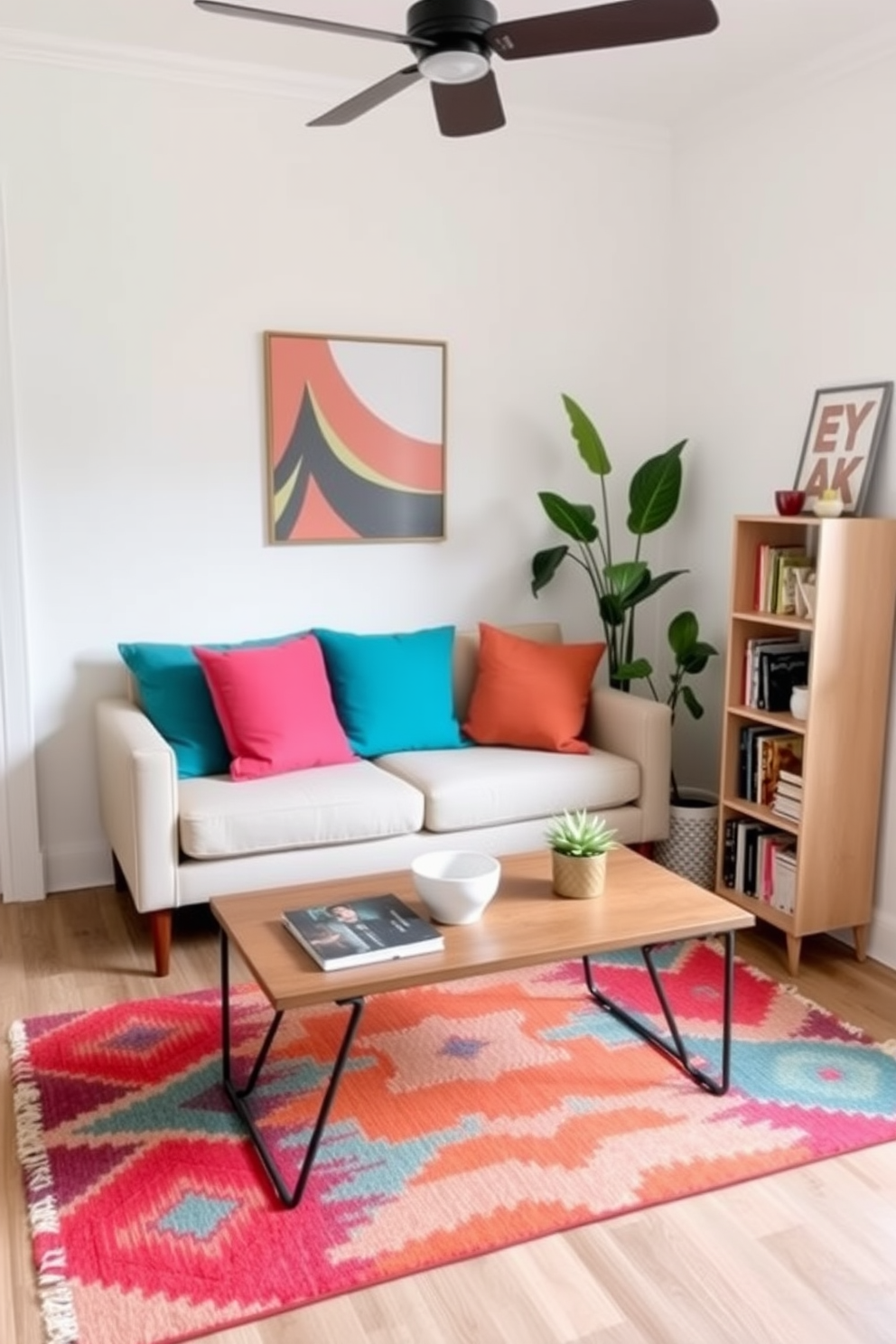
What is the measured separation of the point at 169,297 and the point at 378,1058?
8.09 ft

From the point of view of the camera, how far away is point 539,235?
4137mm

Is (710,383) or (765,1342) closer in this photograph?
(765,1342)

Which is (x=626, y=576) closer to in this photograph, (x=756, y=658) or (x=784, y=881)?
(x=756, y=658)

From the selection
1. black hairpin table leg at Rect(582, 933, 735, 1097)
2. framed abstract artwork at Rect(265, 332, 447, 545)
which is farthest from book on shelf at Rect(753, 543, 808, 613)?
framed abstract artwork at Rect(265, 332, 447, 545)

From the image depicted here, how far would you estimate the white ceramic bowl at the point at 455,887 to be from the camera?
2.33 meters

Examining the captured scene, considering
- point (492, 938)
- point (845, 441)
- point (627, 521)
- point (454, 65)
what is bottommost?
point (492, 938)

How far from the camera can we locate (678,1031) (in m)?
2.78

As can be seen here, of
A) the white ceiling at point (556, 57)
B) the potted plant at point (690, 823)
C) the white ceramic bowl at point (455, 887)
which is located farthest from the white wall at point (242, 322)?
the white ceramic bowl at point (455, 887)

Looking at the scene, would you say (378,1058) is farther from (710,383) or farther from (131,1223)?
(710,383)

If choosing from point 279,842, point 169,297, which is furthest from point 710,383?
point 279,842

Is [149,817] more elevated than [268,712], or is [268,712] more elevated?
[268,712]

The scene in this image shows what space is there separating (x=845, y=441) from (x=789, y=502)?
0.27 metres

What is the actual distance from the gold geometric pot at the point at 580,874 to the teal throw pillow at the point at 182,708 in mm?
1372

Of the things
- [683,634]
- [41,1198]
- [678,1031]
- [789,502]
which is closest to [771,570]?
[789,502]
